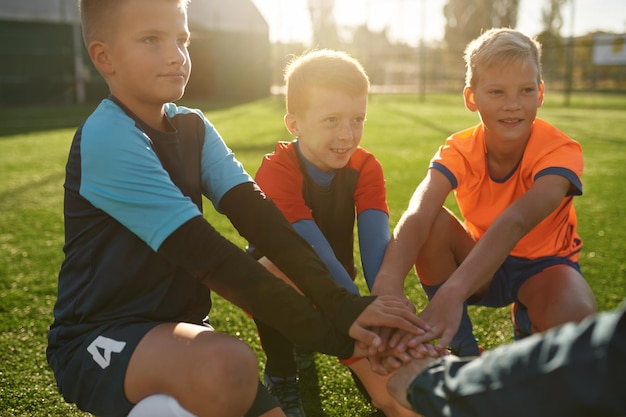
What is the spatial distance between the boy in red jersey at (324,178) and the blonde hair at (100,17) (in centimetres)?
76

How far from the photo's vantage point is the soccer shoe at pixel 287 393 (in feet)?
6.42

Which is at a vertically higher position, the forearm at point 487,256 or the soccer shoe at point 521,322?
the forearm at point 487,256

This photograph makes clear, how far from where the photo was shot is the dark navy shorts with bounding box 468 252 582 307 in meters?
2.12

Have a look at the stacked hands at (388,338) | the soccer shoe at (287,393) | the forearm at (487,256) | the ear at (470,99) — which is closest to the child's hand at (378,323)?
the stacked hands at (388,338)

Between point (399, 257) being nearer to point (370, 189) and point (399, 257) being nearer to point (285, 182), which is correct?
point (370, 189)

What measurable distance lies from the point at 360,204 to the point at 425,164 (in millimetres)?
4979

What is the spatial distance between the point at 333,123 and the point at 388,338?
0.91 m

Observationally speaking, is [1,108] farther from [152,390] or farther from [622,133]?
[152,390]

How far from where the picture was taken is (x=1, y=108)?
62.7 feet

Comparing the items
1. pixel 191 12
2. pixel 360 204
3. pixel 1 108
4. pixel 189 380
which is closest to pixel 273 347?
pixel 360 204

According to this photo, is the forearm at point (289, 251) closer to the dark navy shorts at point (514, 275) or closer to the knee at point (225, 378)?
the knee at point (225, 378)

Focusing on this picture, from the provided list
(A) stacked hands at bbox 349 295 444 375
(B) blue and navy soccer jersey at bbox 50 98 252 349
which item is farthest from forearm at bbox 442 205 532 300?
(B) blue and navy soccer jersey at bbox 50 98 252 349

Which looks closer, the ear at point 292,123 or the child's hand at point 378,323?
the child's hand at point 378,323

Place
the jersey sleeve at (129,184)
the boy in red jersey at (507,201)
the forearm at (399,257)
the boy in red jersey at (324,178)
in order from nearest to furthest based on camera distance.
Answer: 1. the jersey sleeve at (129,184)
2. the forearm at (399,257)
3. the boy in red jersey at (507,201)
4. the boy in red jersey at (324,178)
